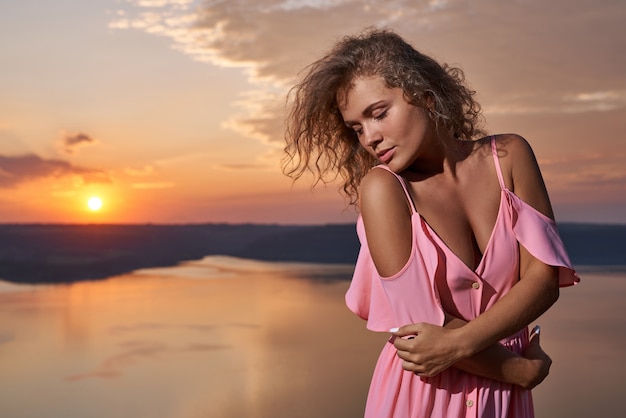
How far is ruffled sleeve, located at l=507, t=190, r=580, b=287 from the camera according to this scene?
5.18ft

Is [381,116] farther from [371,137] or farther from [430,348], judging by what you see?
[430,348]

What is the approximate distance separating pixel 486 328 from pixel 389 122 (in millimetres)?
448

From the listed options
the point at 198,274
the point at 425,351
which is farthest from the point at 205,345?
the point at 425,351

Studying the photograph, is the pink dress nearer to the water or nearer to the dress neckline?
the dress neckline

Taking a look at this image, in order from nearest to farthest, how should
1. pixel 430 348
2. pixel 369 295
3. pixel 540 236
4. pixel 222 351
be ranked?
1. pixel 430 348
2. pixel 540 236
3. pixel 369 295
4. pixel 222 351

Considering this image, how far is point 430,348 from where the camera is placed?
1.48 metres

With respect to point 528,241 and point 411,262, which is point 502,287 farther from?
point 411,262

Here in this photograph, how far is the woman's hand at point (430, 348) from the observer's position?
58.2 inches

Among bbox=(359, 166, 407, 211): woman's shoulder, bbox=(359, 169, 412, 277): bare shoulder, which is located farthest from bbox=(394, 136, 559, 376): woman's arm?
bbox=(359, 166, 407, 211): woman's shoulder

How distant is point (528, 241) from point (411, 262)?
0.84 ft

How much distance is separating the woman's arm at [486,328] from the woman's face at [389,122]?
0.27m

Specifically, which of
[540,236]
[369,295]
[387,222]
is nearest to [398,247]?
[387,222]

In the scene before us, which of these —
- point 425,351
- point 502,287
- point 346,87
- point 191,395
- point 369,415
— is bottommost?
point 191,395

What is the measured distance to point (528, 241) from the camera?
62.6 inches
